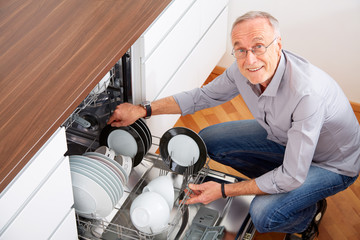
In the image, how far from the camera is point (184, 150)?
1.75 metres

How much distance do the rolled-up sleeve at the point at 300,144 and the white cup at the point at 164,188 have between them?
0.32 m

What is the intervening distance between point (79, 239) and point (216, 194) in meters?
0.45

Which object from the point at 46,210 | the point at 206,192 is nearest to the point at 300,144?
the point at 206,192

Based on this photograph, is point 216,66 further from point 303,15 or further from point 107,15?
point 107,15

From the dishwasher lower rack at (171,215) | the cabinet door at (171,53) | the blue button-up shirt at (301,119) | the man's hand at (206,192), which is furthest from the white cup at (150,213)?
the cabinet door at (171,53)

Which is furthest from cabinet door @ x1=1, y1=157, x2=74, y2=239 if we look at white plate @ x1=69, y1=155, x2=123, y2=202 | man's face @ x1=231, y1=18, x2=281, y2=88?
man's face @ x1=231, y1=18, x2=281, y2=88

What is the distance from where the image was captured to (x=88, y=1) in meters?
1.51

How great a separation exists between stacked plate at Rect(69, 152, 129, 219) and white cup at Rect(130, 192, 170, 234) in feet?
0.24

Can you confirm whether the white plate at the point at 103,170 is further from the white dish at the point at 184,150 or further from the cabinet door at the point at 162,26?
the cabinet door at the point at 162,26

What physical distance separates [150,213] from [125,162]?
267 millimetres

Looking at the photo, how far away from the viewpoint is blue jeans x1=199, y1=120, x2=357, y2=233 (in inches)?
66.7

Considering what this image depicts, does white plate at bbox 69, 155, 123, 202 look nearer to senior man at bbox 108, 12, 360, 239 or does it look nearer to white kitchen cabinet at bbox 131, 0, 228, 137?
senior man at bbox 108, 12, 360, 239

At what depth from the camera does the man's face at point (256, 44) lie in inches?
61.2

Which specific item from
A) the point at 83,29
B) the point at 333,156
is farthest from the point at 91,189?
the point at 333,156
